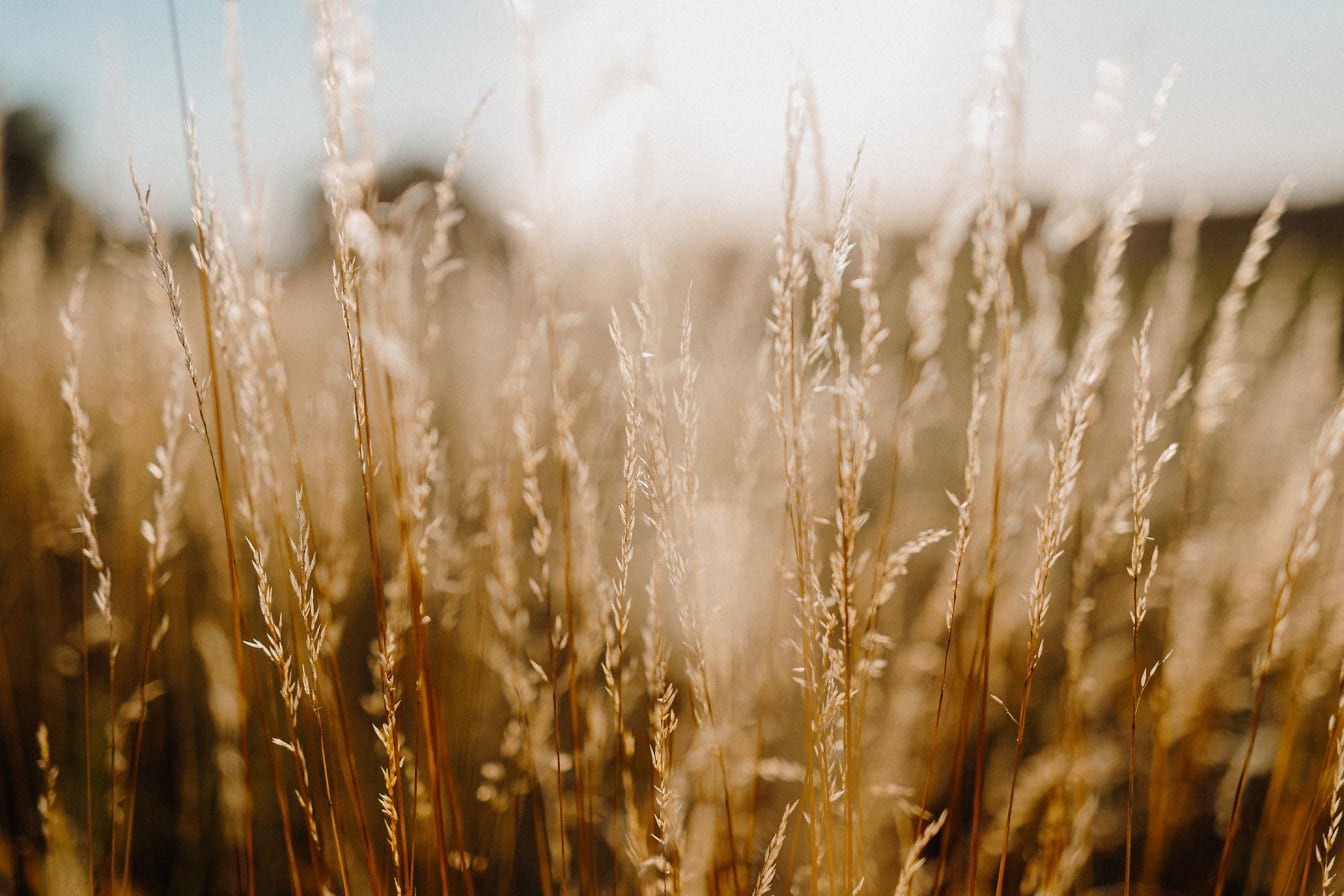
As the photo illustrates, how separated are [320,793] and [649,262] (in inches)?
67.5

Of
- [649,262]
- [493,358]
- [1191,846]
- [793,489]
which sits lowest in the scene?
[1191,846]

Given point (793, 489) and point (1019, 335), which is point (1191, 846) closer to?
point (1019, 335)

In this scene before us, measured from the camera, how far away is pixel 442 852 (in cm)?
107

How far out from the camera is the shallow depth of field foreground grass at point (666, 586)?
1.04 meters

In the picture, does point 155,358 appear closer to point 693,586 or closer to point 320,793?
point 320,793

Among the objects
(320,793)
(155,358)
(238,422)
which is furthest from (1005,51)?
(155,358)

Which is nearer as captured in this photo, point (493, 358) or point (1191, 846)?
point (1191, 846)

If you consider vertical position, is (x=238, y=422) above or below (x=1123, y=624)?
above

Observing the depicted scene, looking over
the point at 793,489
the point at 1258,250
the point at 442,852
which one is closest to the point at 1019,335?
the point at 1258,250

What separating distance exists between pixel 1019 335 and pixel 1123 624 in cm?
219

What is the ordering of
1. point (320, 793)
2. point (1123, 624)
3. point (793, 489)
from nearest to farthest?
1. point (793, 489)
2. point (320, 793)
3. point (1123, 624)

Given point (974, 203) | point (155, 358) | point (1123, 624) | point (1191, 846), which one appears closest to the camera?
point (974, 203)

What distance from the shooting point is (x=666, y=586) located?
2.34 m

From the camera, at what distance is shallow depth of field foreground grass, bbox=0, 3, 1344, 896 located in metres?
1.04
